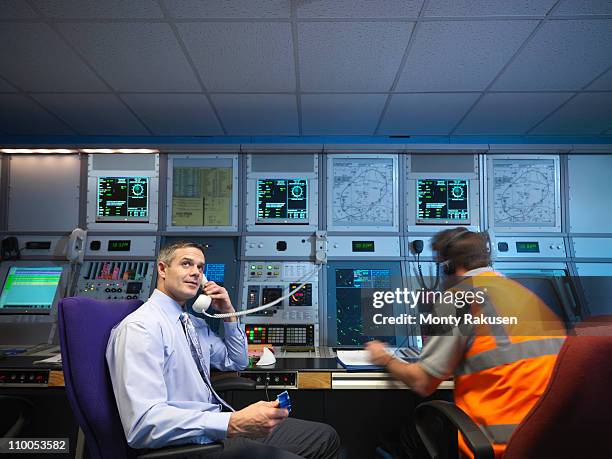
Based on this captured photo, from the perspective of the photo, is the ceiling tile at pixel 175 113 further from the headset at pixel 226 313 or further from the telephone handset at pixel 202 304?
the telephone handset at pixel 202 304

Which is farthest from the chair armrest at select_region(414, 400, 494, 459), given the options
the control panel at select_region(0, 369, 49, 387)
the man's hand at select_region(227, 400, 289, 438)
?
the control panel at select_region(0, 369, 49, 387)

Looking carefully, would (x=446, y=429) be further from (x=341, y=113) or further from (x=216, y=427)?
(x=341, y=113)

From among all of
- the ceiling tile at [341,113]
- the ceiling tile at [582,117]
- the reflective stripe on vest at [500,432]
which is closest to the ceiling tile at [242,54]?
the ceiling tile at [341,113]

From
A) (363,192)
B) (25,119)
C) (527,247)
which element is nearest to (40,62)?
(25,119)

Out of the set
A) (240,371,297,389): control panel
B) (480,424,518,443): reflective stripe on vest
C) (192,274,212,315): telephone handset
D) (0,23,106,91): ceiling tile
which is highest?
(0,23,106,91): ceiling tile

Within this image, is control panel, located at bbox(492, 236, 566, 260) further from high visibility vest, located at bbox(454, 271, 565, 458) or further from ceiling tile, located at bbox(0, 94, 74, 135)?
ceiling tile, located at bbox(0, 94, 74, 135)

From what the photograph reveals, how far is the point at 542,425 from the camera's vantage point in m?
0.83

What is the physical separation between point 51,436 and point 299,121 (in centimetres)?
268

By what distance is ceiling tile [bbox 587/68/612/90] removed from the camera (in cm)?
244

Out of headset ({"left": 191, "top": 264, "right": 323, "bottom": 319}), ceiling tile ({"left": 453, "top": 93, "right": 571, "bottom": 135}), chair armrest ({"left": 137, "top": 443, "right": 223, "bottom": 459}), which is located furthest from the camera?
ceiling tile ({"left": 453, "top": 93, "right": 571, "bottom": 135})

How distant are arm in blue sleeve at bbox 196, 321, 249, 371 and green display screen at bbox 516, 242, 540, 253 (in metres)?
1.85

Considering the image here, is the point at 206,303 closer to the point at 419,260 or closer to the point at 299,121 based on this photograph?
the point at 419,260

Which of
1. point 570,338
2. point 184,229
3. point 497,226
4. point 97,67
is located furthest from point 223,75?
point 570,338

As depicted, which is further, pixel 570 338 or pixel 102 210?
pixel 102 210
